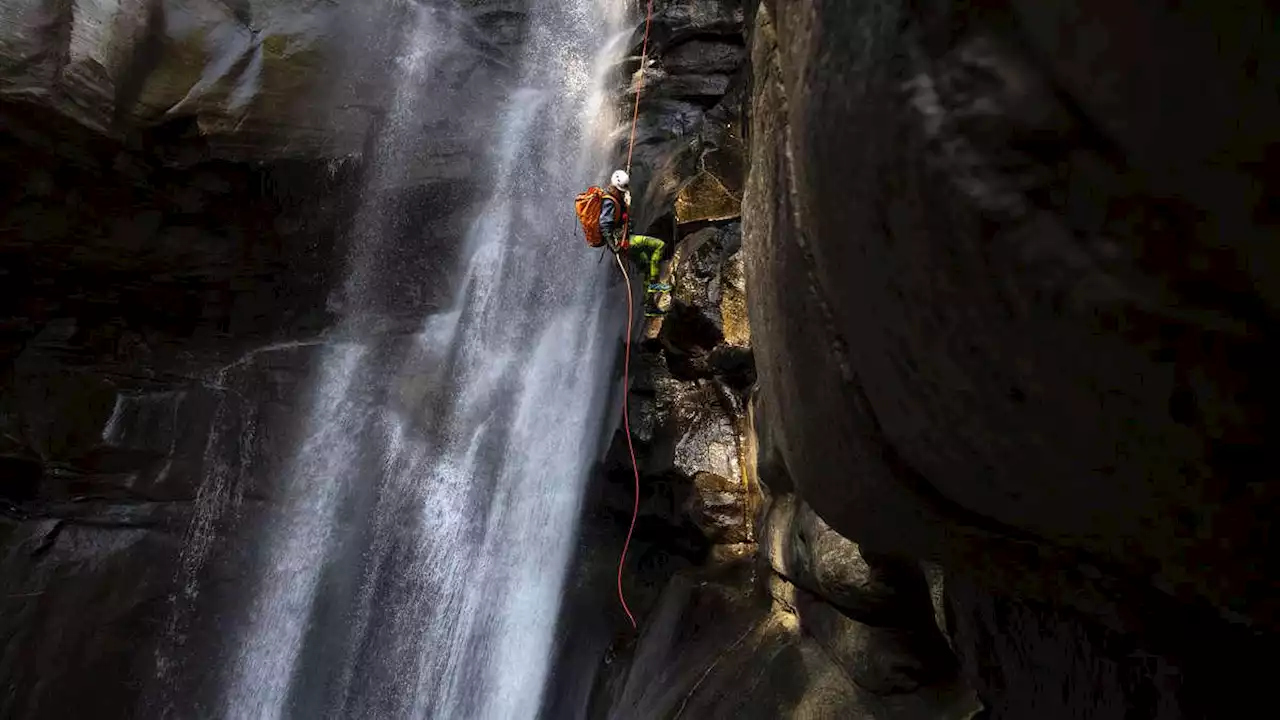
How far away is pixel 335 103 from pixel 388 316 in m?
3.27

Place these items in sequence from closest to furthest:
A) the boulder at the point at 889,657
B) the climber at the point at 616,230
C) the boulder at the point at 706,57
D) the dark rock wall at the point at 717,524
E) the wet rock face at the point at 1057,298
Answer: the wet rock face at the point at 1057,298 → the boulder at the point at 889,657 → the dark rock wall at the point at 717,524 → the climber at the point at 616,230 → the boulder at the point at 706,57

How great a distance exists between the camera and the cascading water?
9047 millimetres

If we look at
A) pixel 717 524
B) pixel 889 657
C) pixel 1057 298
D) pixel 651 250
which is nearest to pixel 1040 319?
pixel 1057 298

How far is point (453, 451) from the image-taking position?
10.2 metres

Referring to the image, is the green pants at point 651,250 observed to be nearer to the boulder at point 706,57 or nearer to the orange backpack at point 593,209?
the orange backpack at point 593,209

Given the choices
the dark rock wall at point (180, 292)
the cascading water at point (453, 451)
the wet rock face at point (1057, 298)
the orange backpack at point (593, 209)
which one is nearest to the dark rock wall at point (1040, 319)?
the wet rock face at point (1057, 298)

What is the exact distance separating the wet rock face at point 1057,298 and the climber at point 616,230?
5.68 m

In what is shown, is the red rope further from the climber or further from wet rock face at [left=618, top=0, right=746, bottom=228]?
the climber

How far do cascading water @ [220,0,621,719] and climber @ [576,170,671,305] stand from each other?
1.62 m

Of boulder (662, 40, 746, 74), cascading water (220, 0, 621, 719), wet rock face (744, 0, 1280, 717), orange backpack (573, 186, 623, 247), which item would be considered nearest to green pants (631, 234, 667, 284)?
orange backpack (573, 186, 623, 247)

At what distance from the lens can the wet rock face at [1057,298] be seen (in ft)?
4.17

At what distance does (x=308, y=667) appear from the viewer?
9.96 meters

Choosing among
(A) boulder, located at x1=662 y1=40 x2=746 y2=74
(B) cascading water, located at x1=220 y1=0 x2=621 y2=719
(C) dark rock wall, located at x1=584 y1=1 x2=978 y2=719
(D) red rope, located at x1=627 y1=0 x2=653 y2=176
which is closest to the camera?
(C) dark rock wall, located at x1=584 y1=1 x2=978 y2=719

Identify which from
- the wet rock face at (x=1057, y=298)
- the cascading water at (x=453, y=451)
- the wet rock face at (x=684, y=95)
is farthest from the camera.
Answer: the cascading water at (x=453, y=451)
